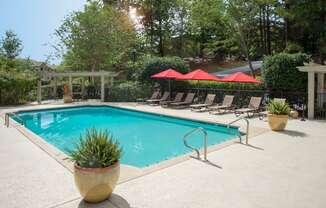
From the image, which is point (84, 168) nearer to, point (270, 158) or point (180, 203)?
point (180, 203)

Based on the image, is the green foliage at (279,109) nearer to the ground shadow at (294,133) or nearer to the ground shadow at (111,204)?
the ground shadow at (294,133)

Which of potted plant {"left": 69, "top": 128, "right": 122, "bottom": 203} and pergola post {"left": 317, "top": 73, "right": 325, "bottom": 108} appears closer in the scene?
potted plant {"left": 69, "top": 128, "right": 122, "bottom": 203}

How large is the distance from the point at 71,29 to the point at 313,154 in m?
22.0

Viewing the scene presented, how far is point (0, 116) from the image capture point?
526 inches

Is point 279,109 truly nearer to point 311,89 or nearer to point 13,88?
point 311,89

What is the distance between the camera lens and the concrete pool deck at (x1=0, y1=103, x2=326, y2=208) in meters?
4.27

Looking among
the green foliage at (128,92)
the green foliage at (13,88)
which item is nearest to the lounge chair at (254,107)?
the green foliage at (128,92)

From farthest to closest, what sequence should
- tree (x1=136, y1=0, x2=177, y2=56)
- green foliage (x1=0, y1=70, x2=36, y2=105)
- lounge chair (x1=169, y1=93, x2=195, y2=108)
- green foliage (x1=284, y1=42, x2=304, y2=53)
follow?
tree (x1=136, y1=0, x2=177, y2=56) < green foliage (x1=284, y1=42, x2=304, y2=53) < green foliage (x1=0, y1=70, x2=36, y2=105) < lounge chair (x1=169, y1=93, x2=195, y2=108)

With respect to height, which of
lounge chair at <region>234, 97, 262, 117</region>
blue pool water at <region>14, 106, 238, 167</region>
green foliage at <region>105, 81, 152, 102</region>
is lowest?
blue pool water at <region>14, 106, 238, 167</region>

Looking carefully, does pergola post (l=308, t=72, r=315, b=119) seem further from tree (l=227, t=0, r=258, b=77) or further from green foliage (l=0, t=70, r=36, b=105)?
green foliage (l=0, t=70, r=36, b=105)

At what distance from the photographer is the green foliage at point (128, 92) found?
20.1m

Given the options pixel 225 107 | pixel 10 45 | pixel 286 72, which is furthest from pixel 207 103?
pixel 10 45

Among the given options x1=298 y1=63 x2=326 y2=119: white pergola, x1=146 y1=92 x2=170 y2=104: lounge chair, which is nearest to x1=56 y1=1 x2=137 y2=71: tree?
x1=146 y1=92 x2=170 y2=104: lounge chair

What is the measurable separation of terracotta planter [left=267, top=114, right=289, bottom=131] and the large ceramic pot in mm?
6824
